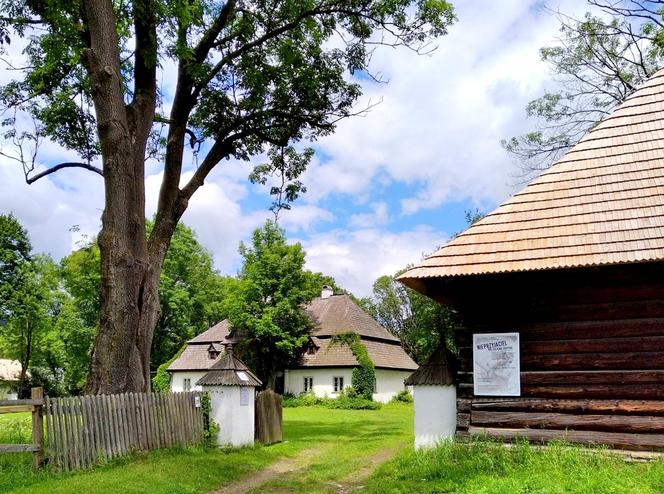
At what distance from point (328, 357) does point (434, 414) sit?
75.6 ft

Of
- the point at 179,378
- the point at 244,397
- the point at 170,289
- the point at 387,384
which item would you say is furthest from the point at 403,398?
the point at 244,397

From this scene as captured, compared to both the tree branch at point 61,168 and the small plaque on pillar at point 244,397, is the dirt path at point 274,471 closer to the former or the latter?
the small plaque on pillar at point 244,397

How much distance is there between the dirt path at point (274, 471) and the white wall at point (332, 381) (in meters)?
18.9

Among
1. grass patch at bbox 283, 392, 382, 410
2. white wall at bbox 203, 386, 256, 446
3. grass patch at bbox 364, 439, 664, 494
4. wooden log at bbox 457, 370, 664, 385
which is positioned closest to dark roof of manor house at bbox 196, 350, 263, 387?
white wall at bbox 203, 386, 256, 446

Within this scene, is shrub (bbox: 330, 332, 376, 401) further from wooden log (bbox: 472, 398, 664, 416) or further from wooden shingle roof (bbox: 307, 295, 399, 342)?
wooden log (bbox: 472, 398, 664, 416)

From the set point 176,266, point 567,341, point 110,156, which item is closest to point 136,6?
point 110,156

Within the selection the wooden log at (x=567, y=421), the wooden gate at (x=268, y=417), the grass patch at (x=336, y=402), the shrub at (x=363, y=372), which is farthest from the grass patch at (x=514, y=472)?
the shrub at (x=363, y=372)

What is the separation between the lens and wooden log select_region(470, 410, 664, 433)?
8570mm

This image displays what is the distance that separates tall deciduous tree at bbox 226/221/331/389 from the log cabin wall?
24108 millimetres

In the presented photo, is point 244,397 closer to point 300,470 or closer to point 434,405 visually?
point 300,470

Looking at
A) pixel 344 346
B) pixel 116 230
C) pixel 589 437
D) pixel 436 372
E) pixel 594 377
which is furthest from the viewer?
pixel 344 346

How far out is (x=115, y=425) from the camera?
10766 mm

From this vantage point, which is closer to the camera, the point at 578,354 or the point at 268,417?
the point at 578,354

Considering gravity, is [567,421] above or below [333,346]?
above
